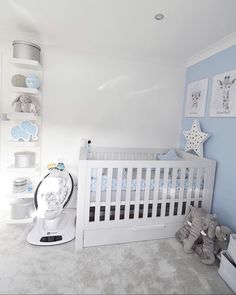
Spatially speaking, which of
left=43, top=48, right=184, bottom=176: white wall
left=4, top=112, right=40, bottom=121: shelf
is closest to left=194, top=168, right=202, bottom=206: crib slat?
left=43, top=48, right=184, bottom=176: white wall

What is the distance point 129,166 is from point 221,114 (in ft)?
3.75

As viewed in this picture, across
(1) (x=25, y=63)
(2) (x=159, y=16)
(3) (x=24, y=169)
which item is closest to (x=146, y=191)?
(3) (x=24, y=169)

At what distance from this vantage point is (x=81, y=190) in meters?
1.74

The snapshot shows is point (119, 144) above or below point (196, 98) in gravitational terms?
below

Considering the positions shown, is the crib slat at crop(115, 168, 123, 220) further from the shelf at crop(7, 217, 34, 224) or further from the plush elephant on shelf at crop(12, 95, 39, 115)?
the plush elephant on shelf at crop(12, 95, 39, 115)

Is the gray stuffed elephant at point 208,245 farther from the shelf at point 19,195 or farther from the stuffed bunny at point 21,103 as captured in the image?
the stuffed bunny at point 21,103

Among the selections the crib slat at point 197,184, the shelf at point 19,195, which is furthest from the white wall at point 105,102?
the crib slat at point 197,184

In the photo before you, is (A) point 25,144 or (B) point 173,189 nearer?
(B) point 173,189

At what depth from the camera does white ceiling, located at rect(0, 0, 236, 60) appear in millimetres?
1545

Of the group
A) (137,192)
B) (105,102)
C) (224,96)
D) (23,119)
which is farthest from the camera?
(105,102)

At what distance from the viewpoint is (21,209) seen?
7.22ft

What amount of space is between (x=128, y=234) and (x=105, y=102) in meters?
1.67

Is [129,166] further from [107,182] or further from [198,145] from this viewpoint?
[198,145]

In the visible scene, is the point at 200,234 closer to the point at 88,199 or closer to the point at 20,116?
the point at 88,199
